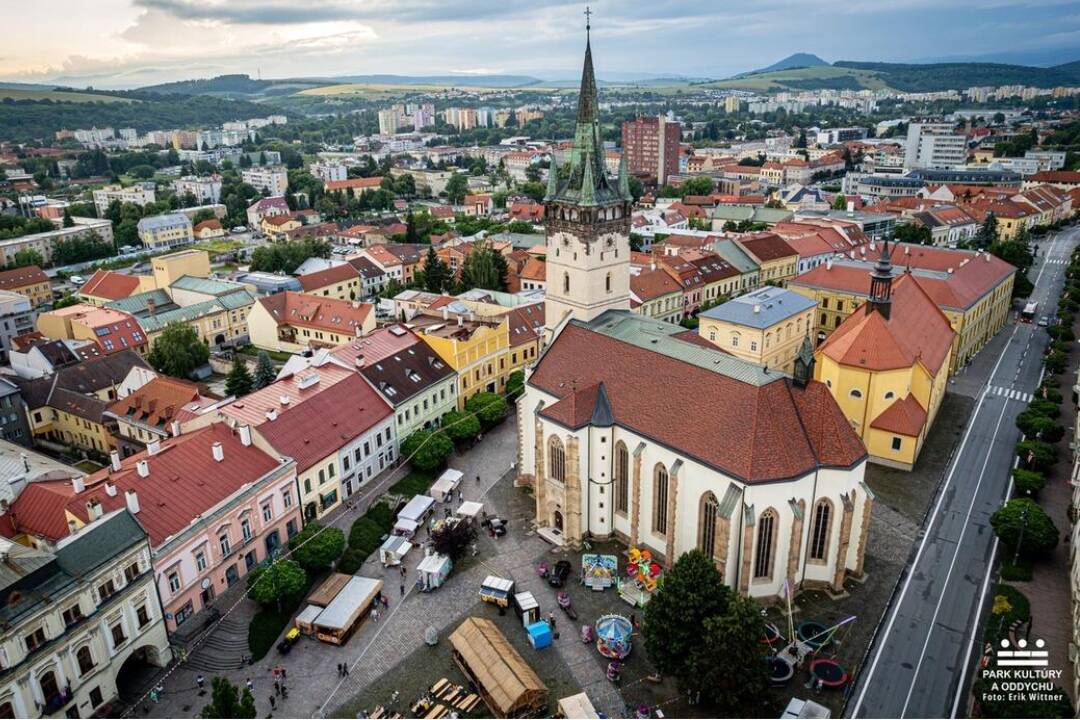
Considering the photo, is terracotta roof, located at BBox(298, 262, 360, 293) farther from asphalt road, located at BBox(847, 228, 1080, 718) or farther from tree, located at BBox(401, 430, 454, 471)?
asphalt road, located at BBox(847, 228, 1080, 718)

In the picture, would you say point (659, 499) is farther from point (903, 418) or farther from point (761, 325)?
point (761, 325)

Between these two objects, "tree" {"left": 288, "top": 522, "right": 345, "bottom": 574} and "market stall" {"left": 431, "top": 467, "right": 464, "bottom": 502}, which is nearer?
"tree" {"left": 288, "top": 522, "right": 345, "bottom": 574}

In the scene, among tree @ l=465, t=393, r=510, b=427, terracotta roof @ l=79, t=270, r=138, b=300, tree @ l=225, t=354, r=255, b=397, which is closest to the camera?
tree @ l=465, t=393, r=510, b=427

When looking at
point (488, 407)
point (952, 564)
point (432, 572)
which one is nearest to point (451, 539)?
point (432, 572)

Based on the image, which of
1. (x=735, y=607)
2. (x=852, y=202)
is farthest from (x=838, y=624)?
(x=852, y=202)

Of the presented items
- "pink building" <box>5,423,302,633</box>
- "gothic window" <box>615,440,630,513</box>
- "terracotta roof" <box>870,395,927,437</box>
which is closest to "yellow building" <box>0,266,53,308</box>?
"pink building" <box>5,423,302,633</box>

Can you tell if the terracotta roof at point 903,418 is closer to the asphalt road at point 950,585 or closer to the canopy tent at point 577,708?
the asphalt road at point 950,585
